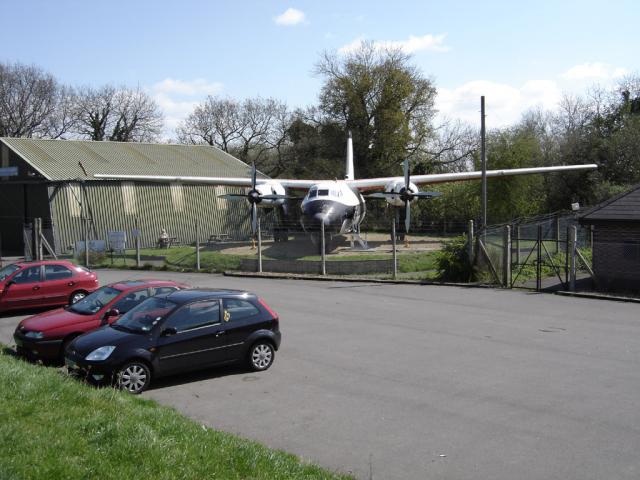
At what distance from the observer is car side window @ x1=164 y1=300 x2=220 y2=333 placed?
999 centimetres

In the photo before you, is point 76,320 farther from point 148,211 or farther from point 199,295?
point 148,211

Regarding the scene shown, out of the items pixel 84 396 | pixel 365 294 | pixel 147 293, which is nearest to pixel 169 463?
pixel 84 396

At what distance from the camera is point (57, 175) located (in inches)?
1593

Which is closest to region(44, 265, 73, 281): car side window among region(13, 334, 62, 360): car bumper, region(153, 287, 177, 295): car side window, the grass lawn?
region(153, 287, 177, 295): car side window

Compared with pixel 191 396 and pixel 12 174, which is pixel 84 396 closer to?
pixel 191 396

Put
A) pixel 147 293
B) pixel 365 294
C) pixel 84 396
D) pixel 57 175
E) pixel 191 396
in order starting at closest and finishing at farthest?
pixel 84 396
pixel 191 396
pixel 147 293
pixel 365 294
pixel 57 175

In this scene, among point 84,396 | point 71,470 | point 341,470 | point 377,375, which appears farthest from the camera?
point 377,375

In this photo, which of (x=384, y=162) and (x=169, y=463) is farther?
(x=384, y=162)

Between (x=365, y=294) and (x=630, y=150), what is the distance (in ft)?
95.4

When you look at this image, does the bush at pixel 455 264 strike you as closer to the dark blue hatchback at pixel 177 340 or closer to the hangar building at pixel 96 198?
the dark blue hatchback at pixel 177 340

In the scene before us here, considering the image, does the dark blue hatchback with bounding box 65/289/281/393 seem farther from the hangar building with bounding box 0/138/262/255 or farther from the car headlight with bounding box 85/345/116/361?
the hangar building with bounding box 0/138/262/255

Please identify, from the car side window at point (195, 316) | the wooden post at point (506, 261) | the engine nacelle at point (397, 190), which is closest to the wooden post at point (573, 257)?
the wooden post at point (506, 261)

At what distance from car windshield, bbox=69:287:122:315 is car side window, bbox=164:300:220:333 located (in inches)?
114

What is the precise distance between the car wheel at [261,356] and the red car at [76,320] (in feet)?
8.88
